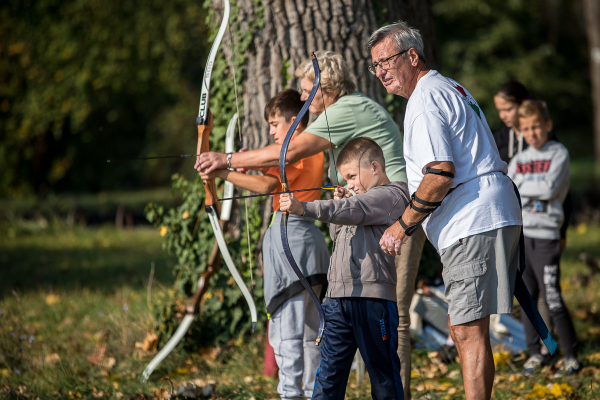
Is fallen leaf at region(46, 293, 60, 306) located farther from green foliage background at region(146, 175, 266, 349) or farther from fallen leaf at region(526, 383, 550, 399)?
fallen leaf at region(526, 383, 550, 399)

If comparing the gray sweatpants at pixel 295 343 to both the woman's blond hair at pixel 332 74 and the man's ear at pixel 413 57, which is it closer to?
the woman's blond hair at pixel 332 74

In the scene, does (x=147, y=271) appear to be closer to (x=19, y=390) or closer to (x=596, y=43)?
(x=19, y=390)

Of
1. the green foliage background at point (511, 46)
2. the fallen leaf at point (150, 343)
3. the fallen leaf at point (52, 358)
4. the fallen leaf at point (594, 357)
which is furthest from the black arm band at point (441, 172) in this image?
the green foliage background at point (511, 46)

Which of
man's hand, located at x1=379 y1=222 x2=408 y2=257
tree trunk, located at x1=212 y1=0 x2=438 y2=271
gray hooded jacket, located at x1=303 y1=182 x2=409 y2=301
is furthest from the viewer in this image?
tree trunk, located at x1=212 y1=0 x2=438 y2=271

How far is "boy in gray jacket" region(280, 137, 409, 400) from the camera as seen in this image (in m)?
2.43

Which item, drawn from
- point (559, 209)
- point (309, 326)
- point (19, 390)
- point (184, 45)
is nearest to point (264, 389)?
point (309, 326)

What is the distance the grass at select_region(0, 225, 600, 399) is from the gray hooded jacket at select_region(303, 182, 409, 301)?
102 cm

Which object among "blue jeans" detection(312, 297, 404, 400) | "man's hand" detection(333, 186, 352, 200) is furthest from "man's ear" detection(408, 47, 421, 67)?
"blue jeans" detection(312, 297, 404, 400)

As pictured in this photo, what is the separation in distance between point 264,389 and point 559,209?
2161 mm

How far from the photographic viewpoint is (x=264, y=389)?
11.0 feet

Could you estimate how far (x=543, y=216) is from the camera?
3.55 m

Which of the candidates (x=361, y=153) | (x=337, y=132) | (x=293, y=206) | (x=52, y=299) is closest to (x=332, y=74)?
(x=337, y=132)

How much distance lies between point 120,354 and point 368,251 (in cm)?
244

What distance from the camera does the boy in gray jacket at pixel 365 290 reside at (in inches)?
95.5
